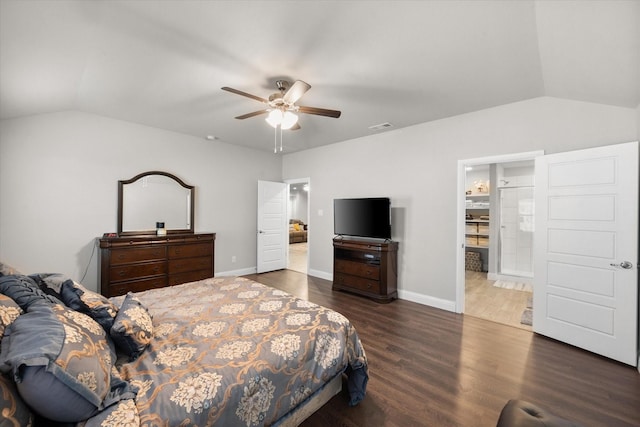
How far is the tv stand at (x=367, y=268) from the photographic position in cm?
405

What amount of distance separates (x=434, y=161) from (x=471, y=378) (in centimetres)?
273

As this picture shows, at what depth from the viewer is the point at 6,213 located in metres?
3.28

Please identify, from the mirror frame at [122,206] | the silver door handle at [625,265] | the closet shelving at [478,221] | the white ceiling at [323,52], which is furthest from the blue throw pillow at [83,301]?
the closet shelving at [478,221]

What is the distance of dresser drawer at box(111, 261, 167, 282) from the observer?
3.70 meters

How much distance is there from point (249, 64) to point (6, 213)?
3506 mm

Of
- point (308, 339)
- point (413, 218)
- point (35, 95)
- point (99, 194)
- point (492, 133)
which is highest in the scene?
point (35, 95)

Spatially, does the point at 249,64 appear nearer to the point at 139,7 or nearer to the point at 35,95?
the point at 139,7

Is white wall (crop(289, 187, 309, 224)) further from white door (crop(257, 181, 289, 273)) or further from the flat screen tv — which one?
the flat screen tv

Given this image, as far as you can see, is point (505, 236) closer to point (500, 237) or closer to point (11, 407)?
point (500, 237)

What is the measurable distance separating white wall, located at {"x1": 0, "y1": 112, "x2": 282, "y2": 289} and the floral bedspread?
2.28 m

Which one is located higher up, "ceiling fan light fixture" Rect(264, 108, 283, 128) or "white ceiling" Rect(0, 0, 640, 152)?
"white ceiling" Rect(0, 0, 640, 152)

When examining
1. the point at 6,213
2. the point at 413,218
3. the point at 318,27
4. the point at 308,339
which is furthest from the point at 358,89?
the point at 6,213

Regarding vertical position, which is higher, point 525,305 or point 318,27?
point 318,27

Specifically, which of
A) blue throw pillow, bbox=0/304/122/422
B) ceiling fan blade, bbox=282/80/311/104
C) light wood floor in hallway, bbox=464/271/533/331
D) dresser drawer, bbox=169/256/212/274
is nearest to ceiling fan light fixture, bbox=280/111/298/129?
ceiling fan blade, bbox=282/80/311/104
